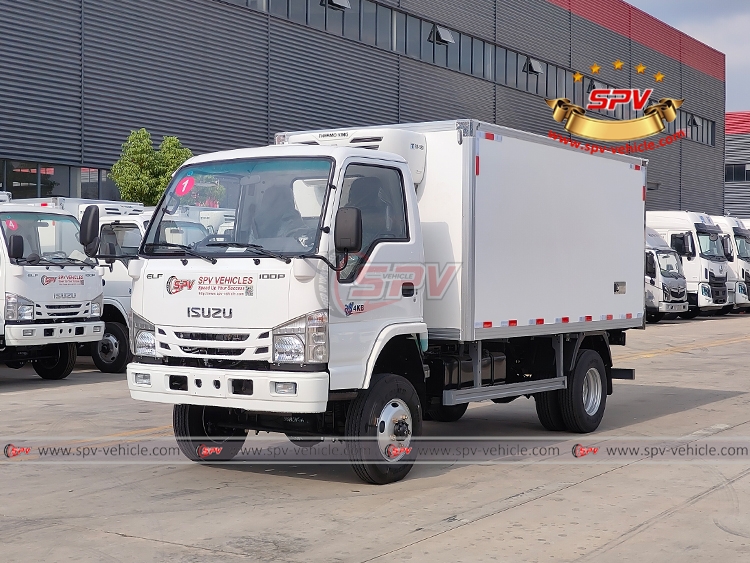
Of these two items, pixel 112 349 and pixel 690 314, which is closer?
pixel 112 349

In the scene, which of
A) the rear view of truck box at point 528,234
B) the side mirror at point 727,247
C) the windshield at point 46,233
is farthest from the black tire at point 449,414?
the side mirror at point 727,247

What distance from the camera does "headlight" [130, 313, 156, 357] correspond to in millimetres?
7613

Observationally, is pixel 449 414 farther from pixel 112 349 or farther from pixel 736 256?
pixel 736 256

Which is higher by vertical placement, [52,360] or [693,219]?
[693,219]

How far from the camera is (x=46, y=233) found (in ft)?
47.6

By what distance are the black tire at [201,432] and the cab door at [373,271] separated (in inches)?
58.9

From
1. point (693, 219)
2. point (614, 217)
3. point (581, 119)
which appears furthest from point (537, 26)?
point (614, 217)

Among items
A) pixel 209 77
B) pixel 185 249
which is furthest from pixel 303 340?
pixel 209 77

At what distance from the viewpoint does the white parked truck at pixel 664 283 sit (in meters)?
30.2

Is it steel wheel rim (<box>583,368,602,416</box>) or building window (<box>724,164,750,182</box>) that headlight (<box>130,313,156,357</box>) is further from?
building window (<box>724,164,750,182</box>)

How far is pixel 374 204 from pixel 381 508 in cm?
229

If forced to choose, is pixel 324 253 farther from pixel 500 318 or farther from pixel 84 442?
pixel 84 442

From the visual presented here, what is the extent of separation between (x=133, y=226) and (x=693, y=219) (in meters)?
22.2

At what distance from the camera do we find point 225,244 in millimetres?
7418
